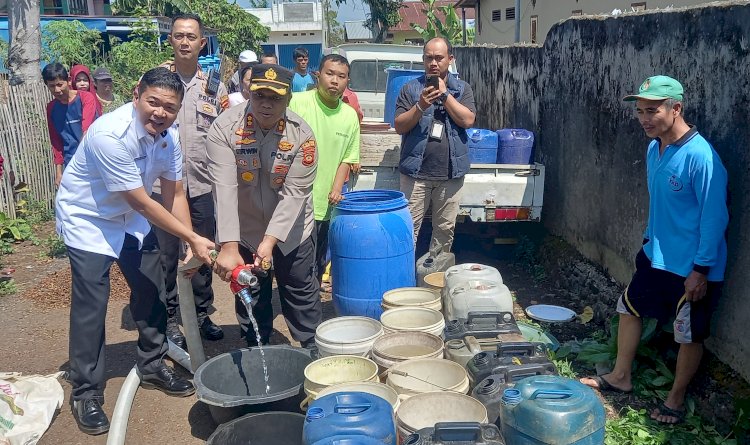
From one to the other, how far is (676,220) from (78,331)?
11.3 feet

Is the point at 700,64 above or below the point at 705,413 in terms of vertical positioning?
above

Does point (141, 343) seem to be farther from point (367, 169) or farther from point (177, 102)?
point (367, 169)

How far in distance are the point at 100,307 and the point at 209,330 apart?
1340 mm

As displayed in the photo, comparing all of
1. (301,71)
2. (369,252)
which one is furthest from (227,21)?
(369,252)

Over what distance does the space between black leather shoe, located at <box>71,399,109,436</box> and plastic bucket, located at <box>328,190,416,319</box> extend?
1.70 m

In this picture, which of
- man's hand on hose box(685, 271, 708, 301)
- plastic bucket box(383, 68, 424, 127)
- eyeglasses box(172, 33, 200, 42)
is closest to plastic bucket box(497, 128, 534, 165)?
plastic bucket box(383, 68, 424, 127)

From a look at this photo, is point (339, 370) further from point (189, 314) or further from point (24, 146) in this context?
point (24, 146)

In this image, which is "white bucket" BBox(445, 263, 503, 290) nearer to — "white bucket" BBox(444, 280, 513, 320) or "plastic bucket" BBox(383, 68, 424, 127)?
"white bucket" BBox(444, 280, 513, 320)

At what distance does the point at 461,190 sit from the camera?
5.45m

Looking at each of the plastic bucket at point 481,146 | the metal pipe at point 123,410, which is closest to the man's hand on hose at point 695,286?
the plastic bucket at point 481,146

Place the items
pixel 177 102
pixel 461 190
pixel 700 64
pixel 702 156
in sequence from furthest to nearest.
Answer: pixel 461 190, pixel 700 64, pixel 177 102, pixel 702 156

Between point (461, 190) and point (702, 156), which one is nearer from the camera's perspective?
point (702, 156)

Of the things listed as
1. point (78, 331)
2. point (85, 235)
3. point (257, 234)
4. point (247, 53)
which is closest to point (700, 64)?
point (257, 234)

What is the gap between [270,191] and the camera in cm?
386
